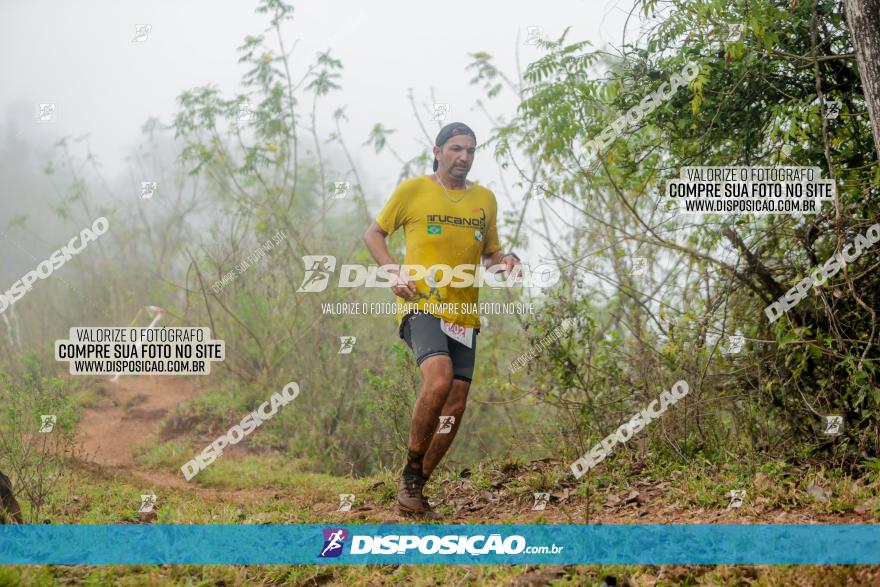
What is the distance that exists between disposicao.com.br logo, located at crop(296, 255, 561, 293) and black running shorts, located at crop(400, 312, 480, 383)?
0.23 meters

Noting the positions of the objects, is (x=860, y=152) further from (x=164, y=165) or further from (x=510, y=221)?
(x=164, y=165)

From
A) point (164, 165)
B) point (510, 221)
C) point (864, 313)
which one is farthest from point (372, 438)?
point (164, 165)

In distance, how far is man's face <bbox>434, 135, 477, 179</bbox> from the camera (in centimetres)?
551

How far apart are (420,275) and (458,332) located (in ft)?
1.38

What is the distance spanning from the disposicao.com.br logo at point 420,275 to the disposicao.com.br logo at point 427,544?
1.49 m

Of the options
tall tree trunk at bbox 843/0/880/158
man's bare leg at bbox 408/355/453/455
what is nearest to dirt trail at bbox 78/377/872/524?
man's bare leg at bbox 408/355/453/455

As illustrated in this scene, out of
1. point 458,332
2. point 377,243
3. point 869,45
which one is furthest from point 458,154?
point 869,45

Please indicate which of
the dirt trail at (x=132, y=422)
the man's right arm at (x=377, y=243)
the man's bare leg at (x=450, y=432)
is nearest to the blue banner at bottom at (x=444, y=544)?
the man's bare leg at (x=450, y=432)

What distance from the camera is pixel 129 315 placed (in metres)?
12.0

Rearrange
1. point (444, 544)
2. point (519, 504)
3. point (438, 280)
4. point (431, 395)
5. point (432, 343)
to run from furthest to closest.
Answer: point (519, 504)
point (438, 280)
point (432, 343)
point (431, 395)
point (444, 544)

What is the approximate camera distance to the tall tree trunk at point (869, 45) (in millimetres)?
5176

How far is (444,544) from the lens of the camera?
190 inches

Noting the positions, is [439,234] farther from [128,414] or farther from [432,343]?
[128,414]

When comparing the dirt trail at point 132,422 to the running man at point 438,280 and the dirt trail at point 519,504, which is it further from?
the running man at point 438,280
